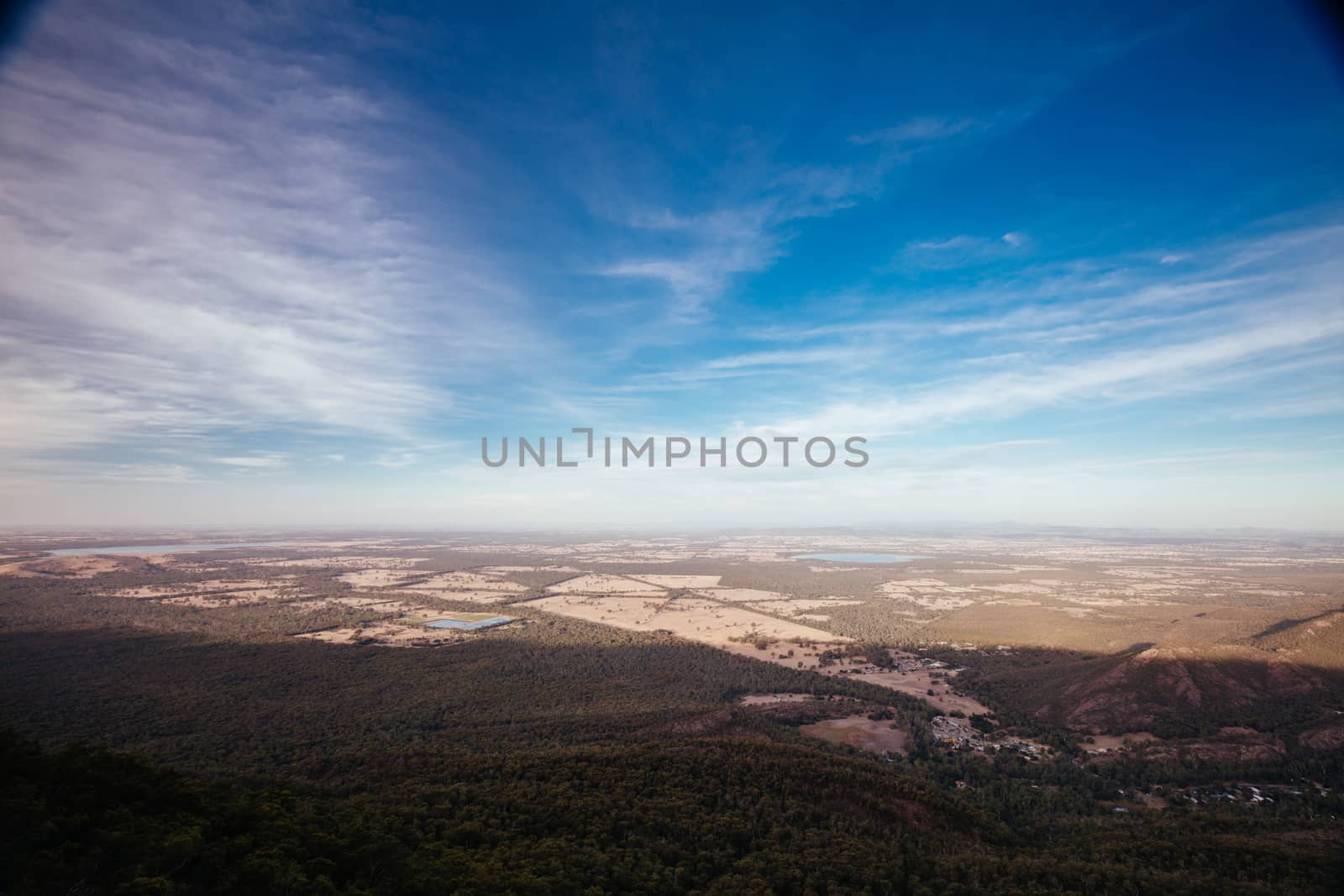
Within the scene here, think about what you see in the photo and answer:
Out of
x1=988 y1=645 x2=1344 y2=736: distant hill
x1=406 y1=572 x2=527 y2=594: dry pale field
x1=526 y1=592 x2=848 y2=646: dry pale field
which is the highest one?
x1=988 y1=645 x2=1344 y2=736: distant hill

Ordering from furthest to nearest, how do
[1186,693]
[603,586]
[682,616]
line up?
[603,586] → [682,616] → [1186,693]

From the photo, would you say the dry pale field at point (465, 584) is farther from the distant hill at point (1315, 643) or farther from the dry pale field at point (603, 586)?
the distant hill at point (1315, 643)

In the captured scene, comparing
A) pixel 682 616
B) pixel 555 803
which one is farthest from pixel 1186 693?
pixel 682 616

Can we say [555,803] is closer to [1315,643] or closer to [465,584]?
[1315,643]

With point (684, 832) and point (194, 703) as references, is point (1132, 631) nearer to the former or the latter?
point (684, 832)

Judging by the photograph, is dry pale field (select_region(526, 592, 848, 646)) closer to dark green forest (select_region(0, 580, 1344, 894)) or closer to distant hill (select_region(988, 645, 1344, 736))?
dark green forest (select_region(0, 580, 1344, 894))

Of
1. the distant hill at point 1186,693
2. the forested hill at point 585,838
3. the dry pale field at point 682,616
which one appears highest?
the forested hill at point 585,838

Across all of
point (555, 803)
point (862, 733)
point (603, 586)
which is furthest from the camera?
point (603, 586)

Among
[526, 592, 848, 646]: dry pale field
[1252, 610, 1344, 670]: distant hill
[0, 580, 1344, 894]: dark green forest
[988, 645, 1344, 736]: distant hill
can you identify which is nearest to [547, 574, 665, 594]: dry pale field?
[526, 592, 848, 646]: dry pale field

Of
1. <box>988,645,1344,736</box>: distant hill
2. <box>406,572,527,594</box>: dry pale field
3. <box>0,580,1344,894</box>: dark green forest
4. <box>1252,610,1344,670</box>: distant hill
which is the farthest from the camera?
<box>406,572,527,594</box>: dry pale field

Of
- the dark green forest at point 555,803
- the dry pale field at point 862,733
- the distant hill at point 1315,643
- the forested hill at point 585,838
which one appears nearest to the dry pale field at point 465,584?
the dark green forest at point 555,803

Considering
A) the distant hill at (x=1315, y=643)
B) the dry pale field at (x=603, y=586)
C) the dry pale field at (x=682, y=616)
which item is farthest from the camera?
the dry pale field at (x=603, y=586)
